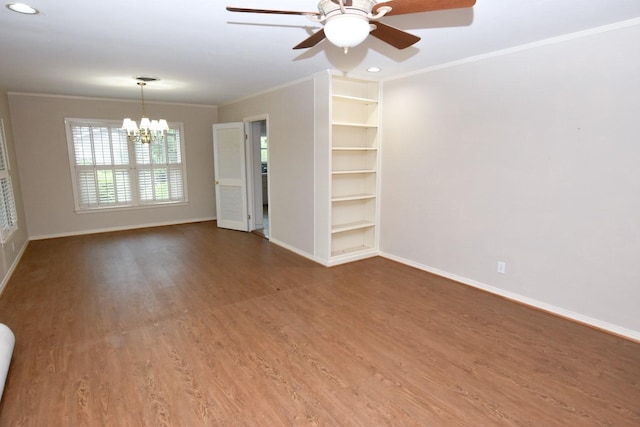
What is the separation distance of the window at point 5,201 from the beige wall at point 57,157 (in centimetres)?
94

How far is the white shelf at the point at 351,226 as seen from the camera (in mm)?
4528

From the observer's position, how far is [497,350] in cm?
258

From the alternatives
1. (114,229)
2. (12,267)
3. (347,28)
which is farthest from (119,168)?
(347,28)

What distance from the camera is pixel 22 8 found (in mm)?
2219

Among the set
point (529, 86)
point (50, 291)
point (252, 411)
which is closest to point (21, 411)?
point (252, 411)

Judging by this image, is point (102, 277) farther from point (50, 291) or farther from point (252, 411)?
point (252, 411)

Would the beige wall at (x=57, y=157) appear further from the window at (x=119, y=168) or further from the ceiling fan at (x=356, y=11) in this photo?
the ceiling fan at (x=356, y=11)

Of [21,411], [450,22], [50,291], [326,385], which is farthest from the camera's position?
[50,291]

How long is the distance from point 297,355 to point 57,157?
571 cm

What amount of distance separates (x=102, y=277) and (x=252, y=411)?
3.08 meters

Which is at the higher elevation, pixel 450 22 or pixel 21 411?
pixel 450 22

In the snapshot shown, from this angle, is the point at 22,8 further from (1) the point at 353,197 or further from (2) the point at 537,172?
(2) the point at 537,172

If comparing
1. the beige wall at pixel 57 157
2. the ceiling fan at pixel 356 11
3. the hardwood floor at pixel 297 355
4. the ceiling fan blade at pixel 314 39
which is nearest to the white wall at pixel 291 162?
the hardwood floor at pixel 297 355

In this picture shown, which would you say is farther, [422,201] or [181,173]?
[181,173]
